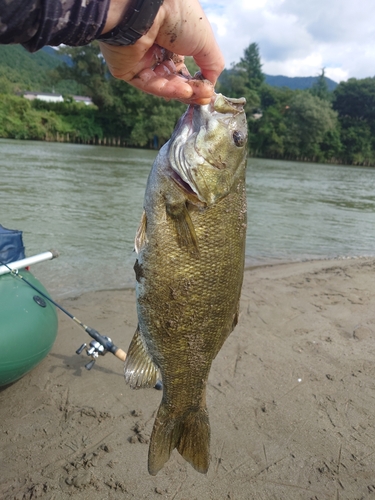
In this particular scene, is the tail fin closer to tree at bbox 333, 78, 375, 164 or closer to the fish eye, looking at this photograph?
the fish eye

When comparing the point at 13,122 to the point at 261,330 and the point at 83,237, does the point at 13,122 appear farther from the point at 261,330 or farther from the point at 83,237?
the point at 261,330

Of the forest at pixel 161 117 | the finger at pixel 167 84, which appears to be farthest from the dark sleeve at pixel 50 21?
the forest at pixel 161 117

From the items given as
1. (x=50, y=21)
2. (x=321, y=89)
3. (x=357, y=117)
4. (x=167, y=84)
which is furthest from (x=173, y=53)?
(x=321, y=89)

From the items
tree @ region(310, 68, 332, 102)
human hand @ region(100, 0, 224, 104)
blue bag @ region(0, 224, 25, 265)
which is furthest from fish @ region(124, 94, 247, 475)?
tree @ region(310, 68, 332, 102)

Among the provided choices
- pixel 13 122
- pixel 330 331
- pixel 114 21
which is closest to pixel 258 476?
pixel 330 331

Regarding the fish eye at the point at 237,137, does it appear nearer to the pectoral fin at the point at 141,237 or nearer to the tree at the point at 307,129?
the pectoral fin at the point at 141,237

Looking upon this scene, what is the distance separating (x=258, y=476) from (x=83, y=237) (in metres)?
7.78

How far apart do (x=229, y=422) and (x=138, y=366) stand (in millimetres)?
1768

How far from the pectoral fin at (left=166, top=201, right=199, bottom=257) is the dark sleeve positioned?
91cm

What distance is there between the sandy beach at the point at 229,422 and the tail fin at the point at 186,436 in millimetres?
810

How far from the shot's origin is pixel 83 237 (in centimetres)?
994

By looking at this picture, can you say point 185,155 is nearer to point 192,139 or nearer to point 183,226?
point 192,139

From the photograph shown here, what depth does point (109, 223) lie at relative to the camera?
11.6 m

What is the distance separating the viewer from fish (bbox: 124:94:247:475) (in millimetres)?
2107
